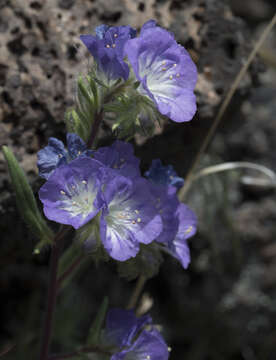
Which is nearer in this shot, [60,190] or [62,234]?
[60,190]

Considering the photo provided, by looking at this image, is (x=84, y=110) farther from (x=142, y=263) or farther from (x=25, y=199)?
(x=142, y=263)

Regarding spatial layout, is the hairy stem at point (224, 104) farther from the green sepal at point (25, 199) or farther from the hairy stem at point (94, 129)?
the green sepal at point (25, 199)

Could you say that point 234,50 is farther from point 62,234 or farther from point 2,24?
point 62,234

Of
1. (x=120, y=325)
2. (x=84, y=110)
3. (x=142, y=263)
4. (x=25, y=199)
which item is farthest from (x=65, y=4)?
(x=120, y=325)

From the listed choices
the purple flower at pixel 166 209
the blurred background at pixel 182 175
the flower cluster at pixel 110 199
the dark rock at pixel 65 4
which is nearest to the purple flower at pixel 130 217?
the flower cluster at pixel 110 199

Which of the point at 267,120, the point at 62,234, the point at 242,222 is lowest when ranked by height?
the point at 242,222

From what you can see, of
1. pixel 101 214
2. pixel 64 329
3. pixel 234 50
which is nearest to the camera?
pixel 101 214

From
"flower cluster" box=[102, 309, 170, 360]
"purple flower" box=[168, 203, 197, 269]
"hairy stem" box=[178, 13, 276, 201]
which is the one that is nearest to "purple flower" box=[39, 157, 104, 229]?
"purple flower" box=[168, 203, 197, 269]

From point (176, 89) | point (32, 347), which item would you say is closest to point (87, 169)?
point (176, 89)

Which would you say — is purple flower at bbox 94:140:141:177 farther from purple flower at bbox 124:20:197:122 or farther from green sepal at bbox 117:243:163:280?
green sepal at bbox 117:243:163:280
